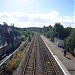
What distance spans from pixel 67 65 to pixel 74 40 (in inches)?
353

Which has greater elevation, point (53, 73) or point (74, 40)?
point (74, 40)

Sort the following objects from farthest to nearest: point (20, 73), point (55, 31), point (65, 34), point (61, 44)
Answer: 1. point (55, 31)
2. point (65, 34)
3. point (61, 44)
4. point (20, 73)

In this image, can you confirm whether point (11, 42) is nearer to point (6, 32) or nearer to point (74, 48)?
point (6, 32)

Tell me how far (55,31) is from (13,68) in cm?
4690

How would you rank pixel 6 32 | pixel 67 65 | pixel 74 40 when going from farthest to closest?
1. pixel 6 32
2. pixel 74 40
3. pixel 67 65

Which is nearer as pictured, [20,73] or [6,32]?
[20,73]

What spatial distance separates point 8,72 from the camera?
2486cm

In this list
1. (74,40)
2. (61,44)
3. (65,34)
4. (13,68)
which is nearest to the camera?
(13,68)

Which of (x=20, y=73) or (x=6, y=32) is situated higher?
(x=6, y=32)

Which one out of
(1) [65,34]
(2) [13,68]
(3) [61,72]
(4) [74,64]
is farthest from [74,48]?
(1) [65,34]

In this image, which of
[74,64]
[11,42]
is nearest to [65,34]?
[11,42]

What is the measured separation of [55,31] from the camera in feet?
236

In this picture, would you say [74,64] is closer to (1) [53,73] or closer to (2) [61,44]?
(1) [53,73]

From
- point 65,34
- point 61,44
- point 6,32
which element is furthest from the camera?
point 65,34
